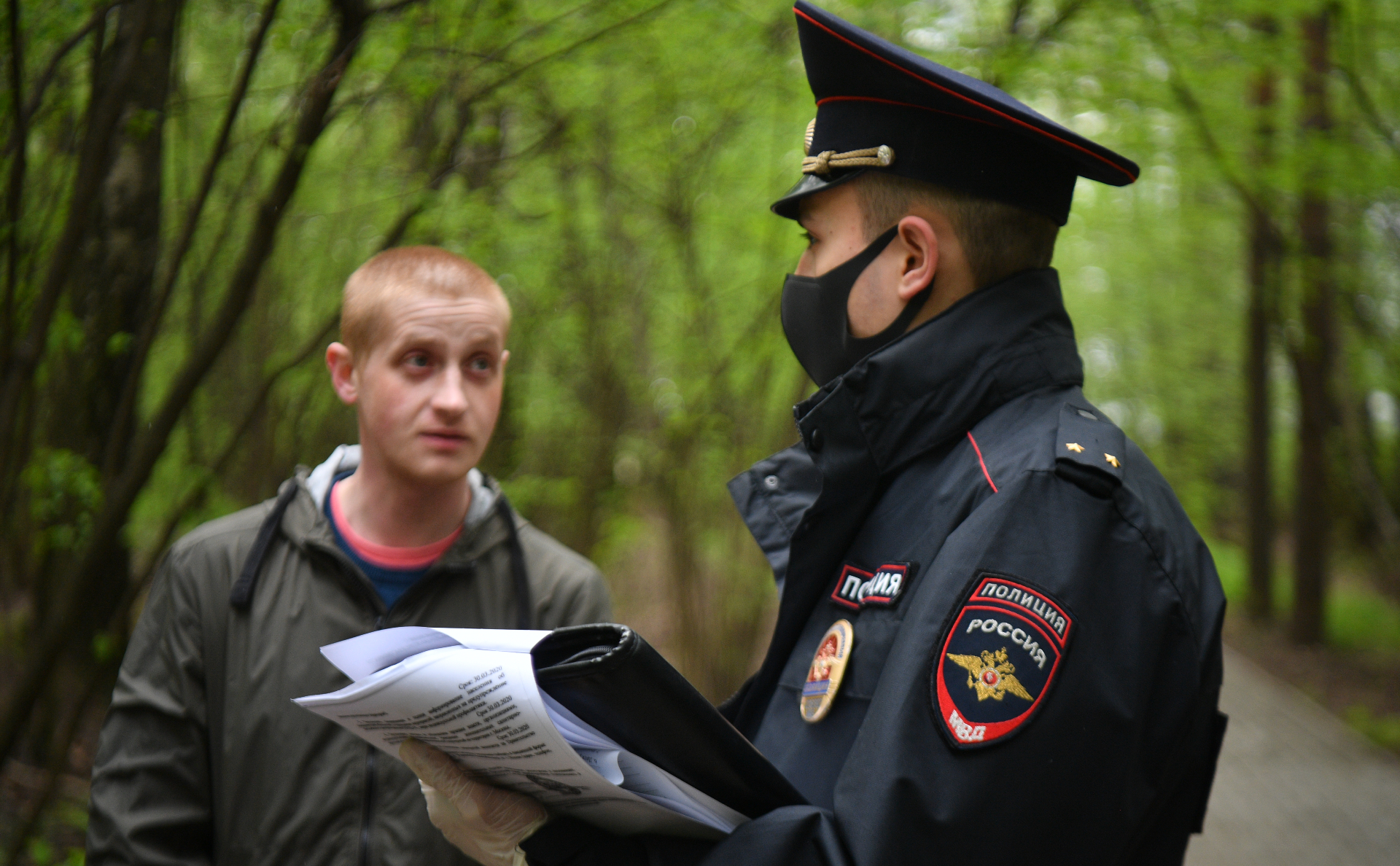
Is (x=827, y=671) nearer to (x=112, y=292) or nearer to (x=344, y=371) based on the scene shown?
(x=344, y=371)

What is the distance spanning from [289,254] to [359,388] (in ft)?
11.5

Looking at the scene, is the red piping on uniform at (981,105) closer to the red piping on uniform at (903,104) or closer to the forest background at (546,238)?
the red piping on uniform at (903,104)

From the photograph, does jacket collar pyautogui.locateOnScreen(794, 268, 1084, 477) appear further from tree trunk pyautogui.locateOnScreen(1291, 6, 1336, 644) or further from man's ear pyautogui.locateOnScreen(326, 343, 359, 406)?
tree trunk pyautogui.locateOnScreen(1291, 6, 1336, 644)

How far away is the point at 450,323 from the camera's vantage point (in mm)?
2078

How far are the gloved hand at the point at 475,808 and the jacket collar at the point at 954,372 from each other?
72 cm

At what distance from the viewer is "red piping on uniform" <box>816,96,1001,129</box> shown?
159cm

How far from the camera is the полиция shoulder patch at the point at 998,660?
121 cm

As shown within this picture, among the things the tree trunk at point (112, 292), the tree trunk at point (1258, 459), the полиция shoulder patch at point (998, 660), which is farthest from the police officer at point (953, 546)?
the tree trunk at point (1258, 459)

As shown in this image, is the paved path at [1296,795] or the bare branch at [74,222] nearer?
the bare branch at [74,222]

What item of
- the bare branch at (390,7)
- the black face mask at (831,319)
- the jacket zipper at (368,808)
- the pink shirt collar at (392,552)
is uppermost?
the bare branch at (390,7)

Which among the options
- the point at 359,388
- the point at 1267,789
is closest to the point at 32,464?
the point at 359,388

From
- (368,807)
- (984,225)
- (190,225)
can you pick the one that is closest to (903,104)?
(984,225)

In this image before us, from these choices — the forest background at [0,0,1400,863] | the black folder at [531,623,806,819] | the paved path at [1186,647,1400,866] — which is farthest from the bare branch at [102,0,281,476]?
the paved path at [1186,647,1400,866]

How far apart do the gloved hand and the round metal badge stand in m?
0.44
